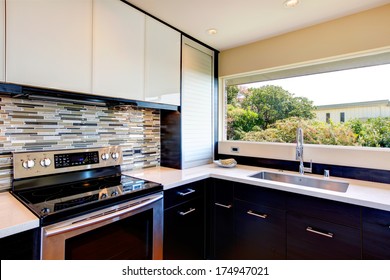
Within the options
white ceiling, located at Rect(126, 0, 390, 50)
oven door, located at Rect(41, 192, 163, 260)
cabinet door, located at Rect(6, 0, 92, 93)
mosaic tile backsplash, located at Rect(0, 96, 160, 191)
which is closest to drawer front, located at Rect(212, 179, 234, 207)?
oven door, located at Rect(41, 192, 163, 260)

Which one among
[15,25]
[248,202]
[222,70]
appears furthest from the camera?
[222,70]

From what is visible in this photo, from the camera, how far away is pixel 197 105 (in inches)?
90.2

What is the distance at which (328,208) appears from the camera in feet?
4.50

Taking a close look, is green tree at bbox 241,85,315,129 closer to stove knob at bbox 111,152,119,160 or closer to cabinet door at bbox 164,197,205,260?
cabinet door at bbox 164,197,205,260

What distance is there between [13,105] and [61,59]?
429mm

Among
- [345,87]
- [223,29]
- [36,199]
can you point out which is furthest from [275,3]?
[36,199]

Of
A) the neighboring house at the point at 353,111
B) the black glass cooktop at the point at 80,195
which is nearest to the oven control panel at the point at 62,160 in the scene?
the black glass cooktop at the point at 80,195

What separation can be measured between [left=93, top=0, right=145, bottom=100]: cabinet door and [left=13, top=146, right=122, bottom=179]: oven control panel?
46cm

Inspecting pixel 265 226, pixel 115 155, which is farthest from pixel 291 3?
pixel 115 155

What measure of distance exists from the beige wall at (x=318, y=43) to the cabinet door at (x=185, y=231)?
4.94ft

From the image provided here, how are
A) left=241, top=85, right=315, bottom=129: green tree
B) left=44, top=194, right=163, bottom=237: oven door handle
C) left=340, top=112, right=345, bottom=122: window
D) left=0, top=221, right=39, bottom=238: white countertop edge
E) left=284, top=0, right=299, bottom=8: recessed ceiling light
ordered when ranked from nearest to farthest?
left=0, top=221, right=39, bottom=238: white countertop edge, left=44, top=194, right=163, bottom=237: oven door handle, left=284, top=0, right=299, bottom=8: recessed ceiling light, left=340, top=112, right=345, bottom=122: window, left=241, top=85, right=315, bottom=129: green tree

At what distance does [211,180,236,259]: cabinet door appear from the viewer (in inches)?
70.8

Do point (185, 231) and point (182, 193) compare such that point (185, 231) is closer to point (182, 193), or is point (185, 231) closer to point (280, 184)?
point (182, 193)

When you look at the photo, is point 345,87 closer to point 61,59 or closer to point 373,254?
point 373,254
